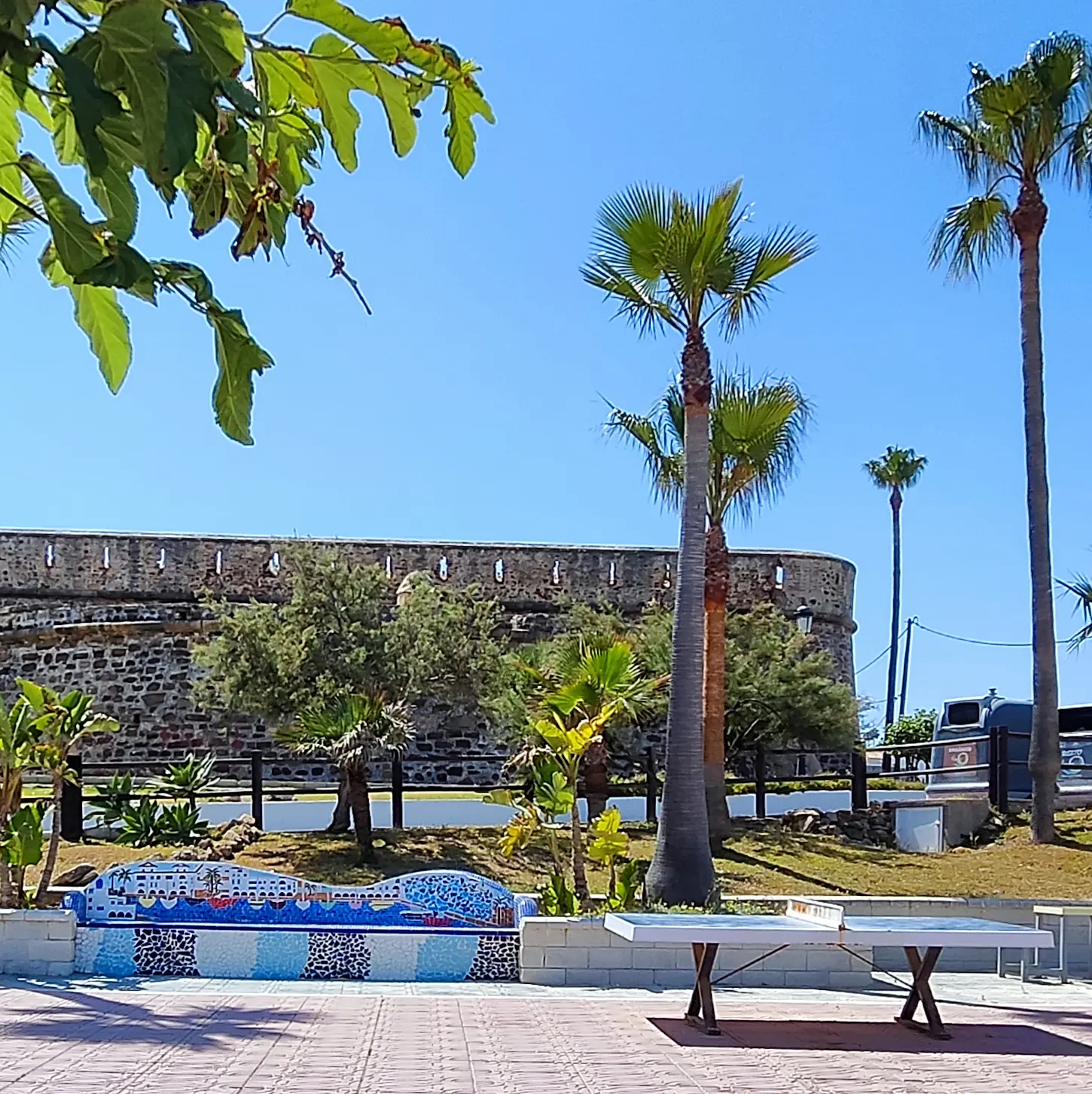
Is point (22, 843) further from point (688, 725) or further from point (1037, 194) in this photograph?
point (1037, 194)

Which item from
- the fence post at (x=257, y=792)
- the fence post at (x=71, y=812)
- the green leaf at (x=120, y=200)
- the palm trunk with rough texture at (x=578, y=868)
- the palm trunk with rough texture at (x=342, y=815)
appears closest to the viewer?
the green leaf at (x=120, y=200)

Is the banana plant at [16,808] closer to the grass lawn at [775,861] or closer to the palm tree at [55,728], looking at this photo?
the palm tree at [55,728]

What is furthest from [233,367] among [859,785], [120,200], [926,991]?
Answer: [859,785]

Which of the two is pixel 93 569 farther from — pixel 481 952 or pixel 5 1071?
pixel 5 1071

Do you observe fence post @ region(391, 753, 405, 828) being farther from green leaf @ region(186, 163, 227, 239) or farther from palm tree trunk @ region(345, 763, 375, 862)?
green leaf @ region(186, 163, 227, 239)

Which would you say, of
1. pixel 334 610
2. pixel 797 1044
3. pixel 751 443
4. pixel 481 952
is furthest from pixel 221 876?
pixel 751 443

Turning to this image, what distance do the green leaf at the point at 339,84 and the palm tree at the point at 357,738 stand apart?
42.4 ft

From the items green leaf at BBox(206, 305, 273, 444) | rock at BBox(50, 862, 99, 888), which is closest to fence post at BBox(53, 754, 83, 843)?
rock at BBox(50, 862, 99, 888)

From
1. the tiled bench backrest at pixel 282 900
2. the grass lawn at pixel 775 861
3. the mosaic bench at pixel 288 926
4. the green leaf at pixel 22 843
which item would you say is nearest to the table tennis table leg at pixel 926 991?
the mosaic bench at pixel 288 926

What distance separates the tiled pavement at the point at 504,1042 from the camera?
238 inches

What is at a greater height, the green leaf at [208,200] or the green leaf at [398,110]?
the green leaf at [398,110]

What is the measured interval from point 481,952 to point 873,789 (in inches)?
475

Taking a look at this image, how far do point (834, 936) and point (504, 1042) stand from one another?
179 cm

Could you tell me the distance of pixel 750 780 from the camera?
17.2 meters
